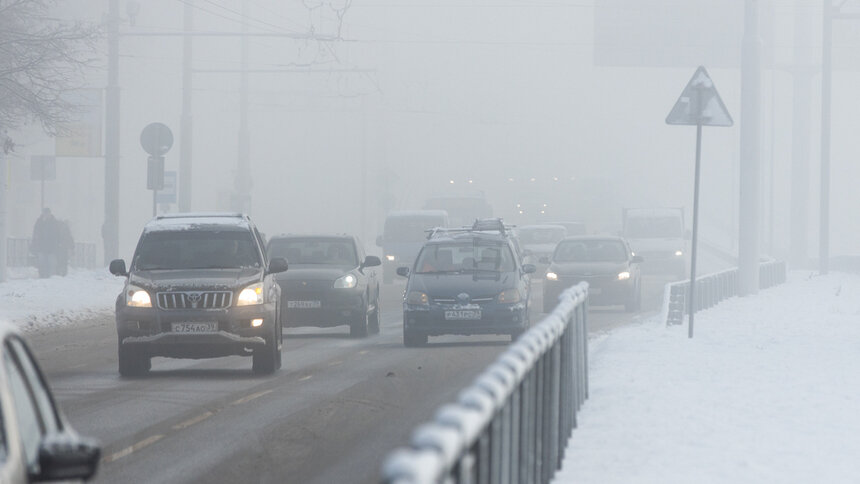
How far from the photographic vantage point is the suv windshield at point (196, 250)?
18672 millimetres

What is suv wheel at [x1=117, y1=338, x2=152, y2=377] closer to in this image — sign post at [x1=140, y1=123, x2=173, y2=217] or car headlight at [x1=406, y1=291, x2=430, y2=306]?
car headlight at [x1=406, y1=291, x2=430, y2=306]

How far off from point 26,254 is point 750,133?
110 feet

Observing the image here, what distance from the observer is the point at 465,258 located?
76.9ft

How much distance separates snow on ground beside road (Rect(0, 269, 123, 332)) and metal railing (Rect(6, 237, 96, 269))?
16301 mm

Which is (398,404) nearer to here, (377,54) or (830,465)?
(830,465)

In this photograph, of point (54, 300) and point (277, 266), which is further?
point (54, 300)

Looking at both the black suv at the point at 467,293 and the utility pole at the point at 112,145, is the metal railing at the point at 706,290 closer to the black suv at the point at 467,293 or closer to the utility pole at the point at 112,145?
the black suv at the point at 467,293

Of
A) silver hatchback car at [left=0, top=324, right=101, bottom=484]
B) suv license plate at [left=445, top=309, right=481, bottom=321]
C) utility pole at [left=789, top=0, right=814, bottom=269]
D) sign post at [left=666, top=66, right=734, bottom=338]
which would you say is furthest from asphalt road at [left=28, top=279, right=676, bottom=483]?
utility pole at [left=789, top=0, right=814, bottom=269]

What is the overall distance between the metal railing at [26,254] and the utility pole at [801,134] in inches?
942

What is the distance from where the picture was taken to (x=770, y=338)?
70.6 ft

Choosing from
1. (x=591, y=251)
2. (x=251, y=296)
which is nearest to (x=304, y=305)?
(x=251, y=296)

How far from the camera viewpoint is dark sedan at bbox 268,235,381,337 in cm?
2461

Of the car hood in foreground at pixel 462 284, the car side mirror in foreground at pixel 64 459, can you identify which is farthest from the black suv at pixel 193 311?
the car side mirror in foreground at pixel 64 459

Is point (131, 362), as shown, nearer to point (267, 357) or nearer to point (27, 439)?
point (267, 357)
